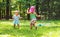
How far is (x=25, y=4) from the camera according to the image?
3106 centimetres

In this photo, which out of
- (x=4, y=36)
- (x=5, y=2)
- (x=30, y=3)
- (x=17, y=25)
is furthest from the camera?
(x=5, y=2)

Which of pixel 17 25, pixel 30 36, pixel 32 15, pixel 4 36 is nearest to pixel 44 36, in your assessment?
pixel 30 36

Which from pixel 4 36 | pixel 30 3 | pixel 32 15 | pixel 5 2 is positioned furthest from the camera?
pixel 5 2

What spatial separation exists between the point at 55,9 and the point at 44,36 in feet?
62.8

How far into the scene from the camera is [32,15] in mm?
14570

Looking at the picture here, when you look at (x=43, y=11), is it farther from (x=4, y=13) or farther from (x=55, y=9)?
(x=4, y=13)

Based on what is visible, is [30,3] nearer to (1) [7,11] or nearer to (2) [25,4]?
(2) [25,4]

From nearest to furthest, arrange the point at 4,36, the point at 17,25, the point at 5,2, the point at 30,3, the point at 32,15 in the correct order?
1. the point at 4,36
2. the point at 32,15
3. the point at 17,25
4. the point at 30,3
5. the point at 5,2

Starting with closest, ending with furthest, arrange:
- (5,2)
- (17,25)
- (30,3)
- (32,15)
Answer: (32,15) < (17,25) < (30,3) < (5,2)

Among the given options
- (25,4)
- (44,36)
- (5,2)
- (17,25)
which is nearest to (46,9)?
(25,4)

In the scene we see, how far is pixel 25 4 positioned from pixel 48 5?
289cm

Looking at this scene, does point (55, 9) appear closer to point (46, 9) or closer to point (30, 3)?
point (46, 9)

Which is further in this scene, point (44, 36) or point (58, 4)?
point (58, 4)

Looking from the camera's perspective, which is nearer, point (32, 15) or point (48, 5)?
point (32, 15)
